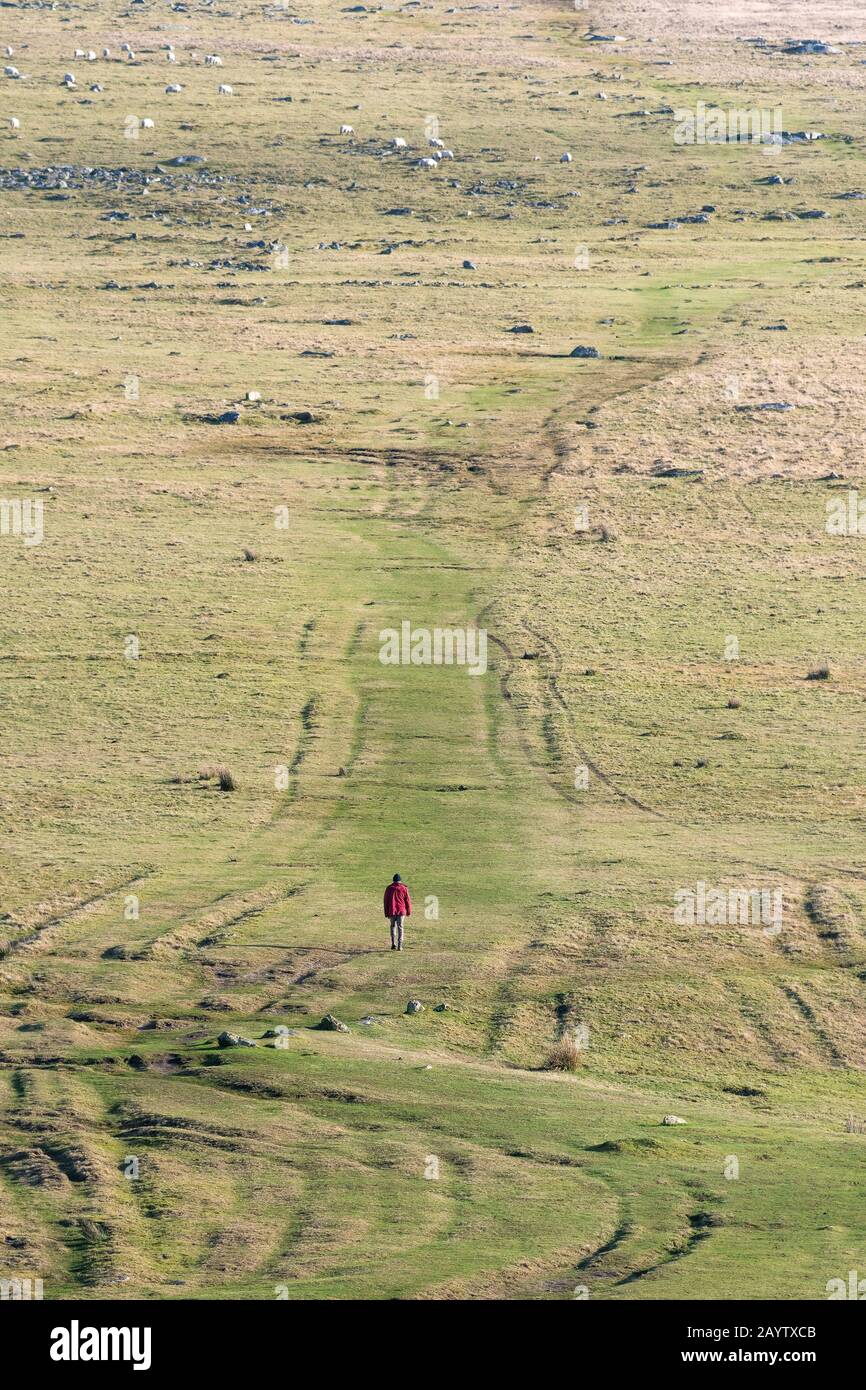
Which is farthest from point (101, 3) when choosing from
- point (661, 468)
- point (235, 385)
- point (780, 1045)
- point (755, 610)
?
point (780, 1045)

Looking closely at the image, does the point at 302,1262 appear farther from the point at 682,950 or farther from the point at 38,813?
the point at 38,813

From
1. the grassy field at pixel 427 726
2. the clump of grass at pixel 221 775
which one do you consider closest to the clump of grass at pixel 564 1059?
the grassy field at pixel 427 726

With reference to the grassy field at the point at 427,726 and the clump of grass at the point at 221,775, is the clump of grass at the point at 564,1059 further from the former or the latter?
the clump of grass at the point at 221,775

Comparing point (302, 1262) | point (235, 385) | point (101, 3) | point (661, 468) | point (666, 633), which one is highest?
point (101, 3)

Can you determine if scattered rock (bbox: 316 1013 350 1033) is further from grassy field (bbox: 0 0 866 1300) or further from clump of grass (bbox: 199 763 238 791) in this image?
clump of grass (bbox: 199 763 238 791)

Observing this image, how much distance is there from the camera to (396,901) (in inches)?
1076

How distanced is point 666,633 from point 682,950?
20019mm

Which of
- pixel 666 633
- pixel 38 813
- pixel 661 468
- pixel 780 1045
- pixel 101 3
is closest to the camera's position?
pixel 780 1045

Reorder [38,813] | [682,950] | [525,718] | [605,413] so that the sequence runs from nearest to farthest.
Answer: [682,950]
[38,813]
[525,718]
[605,413]

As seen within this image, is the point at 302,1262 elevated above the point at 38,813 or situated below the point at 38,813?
below

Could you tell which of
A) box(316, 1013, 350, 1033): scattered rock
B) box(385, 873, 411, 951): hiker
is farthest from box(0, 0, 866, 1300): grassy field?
box(385, 873, 411, 951): hiker

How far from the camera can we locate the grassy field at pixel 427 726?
20.3 metres

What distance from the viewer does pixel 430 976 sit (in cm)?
2708

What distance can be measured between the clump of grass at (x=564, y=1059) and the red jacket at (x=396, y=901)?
3.42 metres
